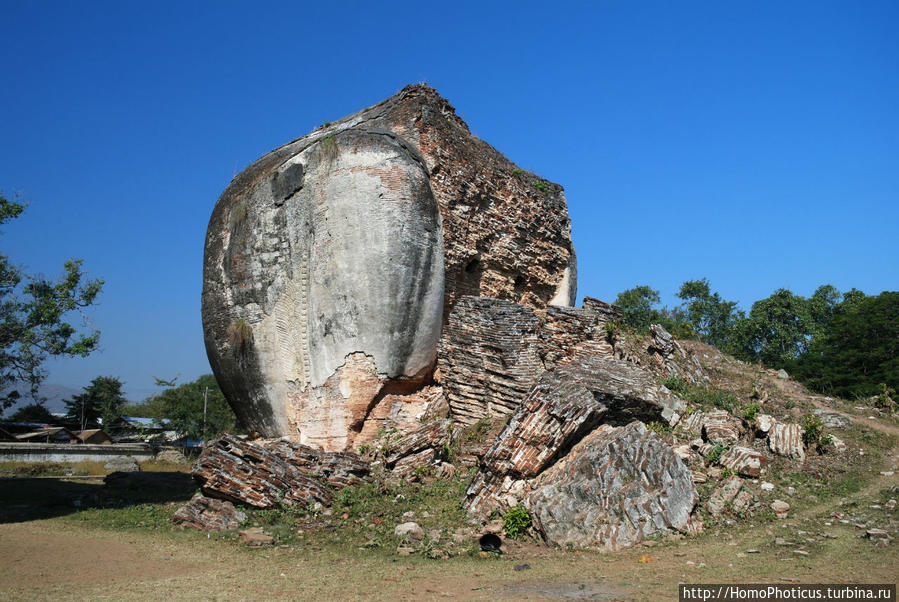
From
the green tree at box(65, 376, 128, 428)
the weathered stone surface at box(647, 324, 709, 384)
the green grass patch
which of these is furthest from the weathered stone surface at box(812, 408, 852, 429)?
the green tree at box(65, 376, 128, 428)

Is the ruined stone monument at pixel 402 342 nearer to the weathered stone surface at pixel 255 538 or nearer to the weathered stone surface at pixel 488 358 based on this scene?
the weathered stone surface at pixel 488 358

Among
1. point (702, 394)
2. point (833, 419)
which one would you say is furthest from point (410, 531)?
point (833, 419)

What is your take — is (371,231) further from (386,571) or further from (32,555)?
(32,555)

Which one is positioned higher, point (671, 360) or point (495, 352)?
point (671, 360)

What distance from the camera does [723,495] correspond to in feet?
29.3

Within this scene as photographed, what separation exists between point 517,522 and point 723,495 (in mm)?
2884

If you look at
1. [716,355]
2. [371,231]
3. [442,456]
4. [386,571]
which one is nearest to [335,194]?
[371,231]

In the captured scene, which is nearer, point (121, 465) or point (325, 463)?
point (325, 463)

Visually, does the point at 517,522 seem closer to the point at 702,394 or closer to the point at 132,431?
the point at 702,394

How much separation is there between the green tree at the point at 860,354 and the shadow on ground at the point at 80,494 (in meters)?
20.0

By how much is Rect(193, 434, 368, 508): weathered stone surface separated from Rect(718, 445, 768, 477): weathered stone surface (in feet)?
19.2

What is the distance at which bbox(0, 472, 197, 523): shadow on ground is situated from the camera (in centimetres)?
1209

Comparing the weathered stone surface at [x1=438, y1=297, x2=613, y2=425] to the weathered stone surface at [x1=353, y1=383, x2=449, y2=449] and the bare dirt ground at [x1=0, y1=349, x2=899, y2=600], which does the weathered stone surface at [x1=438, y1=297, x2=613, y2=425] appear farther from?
Answer: the bare dirt ground at [x1=0, y1=349, x2=899, y2=600]

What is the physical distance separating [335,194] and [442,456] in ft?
16.9
